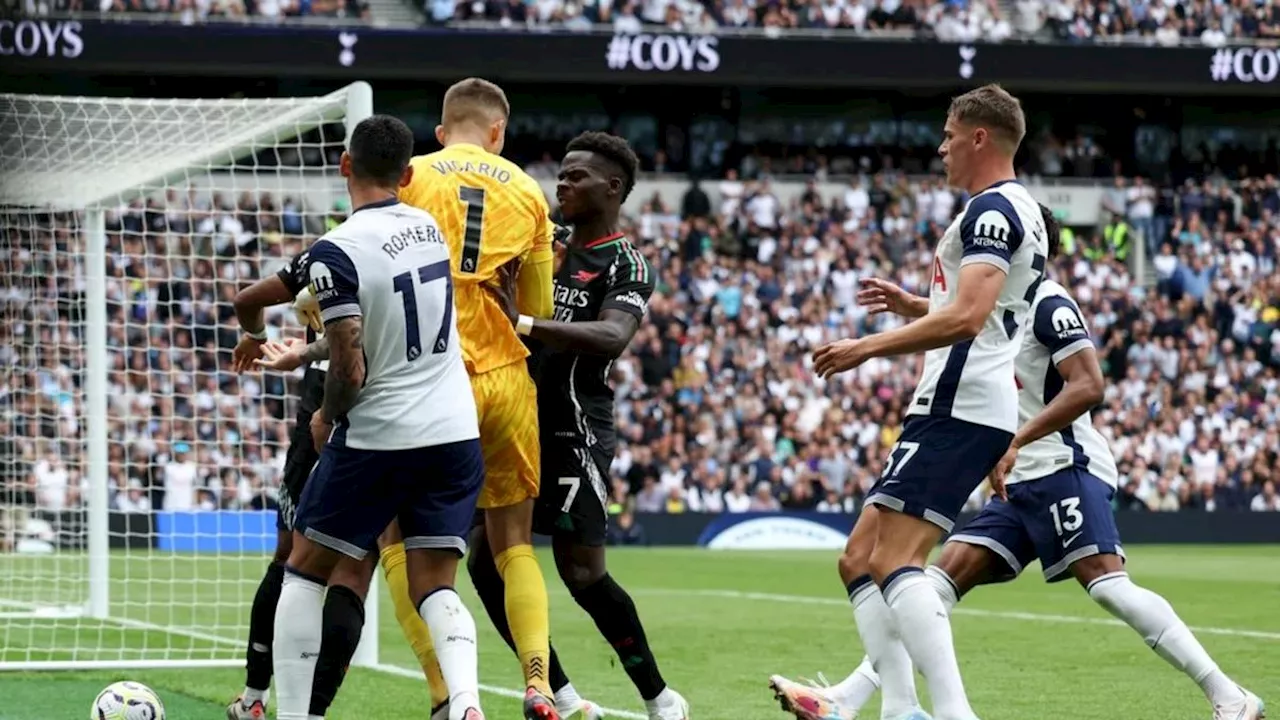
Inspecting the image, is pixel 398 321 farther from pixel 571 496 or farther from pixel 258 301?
pixel 571 496

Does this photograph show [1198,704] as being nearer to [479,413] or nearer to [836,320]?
[479,413]

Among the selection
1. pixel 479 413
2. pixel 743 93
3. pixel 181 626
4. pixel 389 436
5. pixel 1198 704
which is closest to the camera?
pixel 389 436

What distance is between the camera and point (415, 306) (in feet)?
19.7

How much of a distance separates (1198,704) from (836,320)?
2172 centimetres

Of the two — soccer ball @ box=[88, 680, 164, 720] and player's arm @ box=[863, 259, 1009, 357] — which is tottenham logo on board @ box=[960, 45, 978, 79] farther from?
player's arm @ box=[863, 259, 1009, 357]

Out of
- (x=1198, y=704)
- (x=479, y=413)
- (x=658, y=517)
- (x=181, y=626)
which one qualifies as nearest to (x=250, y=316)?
(x=479, y=413)

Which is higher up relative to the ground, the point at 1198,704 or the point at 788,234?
the point at 788,234

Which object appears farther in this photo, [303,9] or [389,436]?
[303,9]

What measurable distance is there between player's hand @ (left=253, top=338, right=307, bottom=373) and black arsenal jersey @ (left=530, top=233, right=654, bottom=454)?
1.21 m

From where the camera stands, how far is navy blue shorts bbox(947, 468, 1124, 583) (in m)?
7.30

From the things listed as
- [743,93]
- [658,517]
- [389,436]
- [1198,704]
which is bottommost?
[658,517]

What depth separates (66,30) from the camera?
2859 cm

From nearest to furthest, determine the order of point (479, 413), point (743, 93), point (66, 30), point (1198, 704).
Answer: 1. point (479, 413)
2. point (1198, 704)
3. point (66, 30)
4. point (743, 93)

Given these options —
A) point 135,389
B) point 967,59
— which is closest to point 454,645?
point 135,389
